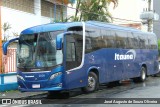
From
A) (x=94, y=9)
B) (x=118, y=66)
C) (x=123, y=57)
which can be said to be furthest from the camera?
(x=94, y=9)

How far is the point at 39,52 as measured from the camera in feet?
48.0

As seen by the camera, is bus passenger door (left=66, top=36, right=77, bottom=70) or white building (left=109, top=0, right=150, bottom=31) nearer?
bus passenger door (left=66, top=36, right=77, bottom=70)

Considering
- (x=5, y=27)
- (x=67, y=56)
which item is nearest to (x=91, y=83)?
(x=67, y=56)

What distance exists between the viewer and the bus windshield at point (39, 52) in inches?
567

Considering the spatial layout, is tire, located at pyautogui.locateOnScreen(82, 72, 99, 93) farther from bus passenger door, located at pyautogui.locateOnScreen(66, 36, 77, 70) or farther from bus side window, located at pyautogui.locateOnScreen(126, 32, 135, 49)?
bus side window, located at pyautogui.locateOnScreen(126, 32, 135, 49)

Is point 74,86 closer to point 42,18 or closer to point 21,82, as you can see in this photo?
point 21,82

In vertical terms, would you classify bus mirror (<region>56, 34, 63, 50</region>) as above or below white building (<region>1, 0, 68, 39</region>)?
below

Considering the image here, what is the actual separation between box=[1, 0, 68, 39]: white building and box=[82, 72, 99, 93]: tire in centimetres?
861

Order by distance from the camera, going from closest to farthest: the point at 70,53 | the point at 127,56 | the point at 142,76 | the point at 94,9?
the point at 70,53 → the point at 127,56 → the point at 142,76 → the point at 94,9

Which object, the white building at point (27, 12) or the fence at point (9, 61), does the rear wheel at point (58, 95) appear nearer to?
the fence at point (9, 61)

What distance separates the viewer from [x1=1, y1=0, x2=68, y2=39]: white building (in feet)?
79.2

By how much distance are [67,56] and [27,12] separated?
41.4 feet

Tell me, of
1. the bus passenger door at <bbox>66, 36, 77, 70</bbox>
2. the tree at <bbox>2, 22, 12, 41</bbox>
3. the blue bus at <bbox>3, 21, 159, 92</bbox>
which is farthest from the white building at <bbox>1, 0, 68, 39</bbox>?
the bus passenger door at <bbox>66, 36, 77, 70</bbox>

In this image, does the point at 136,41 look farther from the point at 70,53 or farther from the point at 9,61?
the point at 70,53
